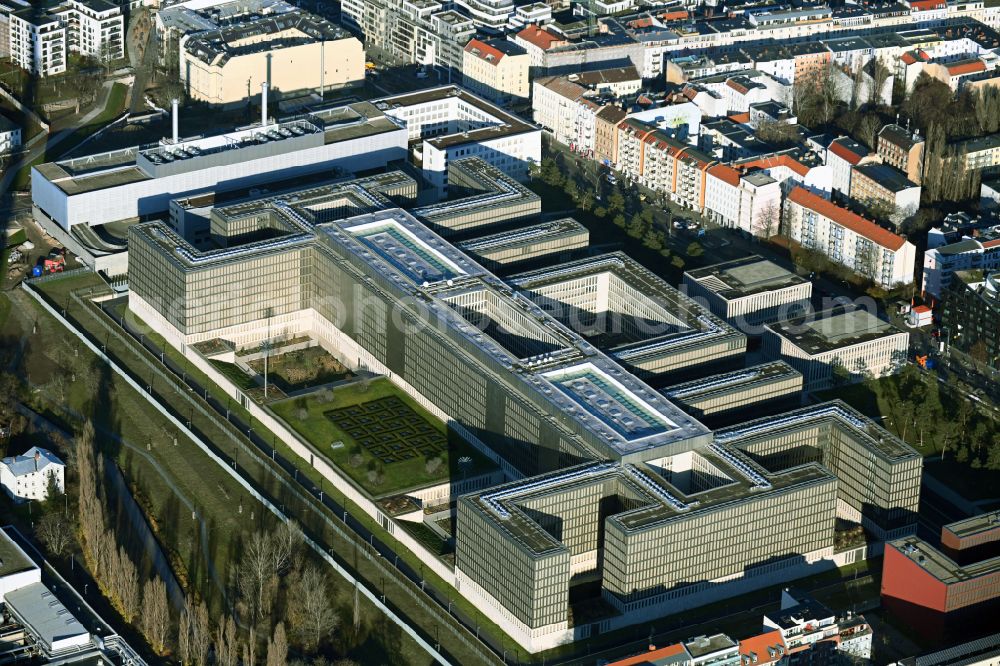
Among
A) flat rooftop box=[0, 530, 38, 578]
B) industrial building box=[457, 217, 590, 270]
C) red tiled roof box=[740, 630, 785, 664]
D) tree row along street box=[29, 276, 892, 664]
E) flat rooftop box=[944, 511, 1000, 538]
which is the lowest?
tree row along street box=[29, 276, 892, 664]

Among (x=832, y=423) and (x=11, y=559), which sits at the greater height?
(x=832, y=423)

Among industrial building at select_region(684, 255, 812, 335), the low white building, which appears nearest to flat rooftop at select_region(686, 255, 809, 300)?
industrial building at select_region(684, 255, 812, 335)

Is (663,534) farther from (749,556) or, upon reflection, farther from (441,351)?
(441,351)

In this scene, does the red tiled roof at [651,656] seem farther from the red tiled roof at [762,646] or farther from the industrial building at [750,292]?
the industrial building at [750,292]

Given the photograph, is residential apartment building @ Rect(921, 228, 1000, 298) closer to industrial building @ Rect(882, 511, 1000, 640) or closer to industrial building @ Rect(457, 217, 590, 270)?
industrial building @ Rect(457, 217, 590, 270)

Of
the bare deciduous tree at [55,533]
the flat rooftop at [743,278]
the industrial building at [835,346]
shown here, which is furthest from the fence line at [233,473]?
the flat rooftop at [743,278]

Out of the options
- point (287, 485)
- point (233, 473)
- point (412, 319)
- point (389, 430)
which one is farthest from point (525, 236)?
point (233, 473)

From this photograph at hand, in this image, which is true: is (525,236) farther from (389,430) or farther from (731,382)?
(731,382)
